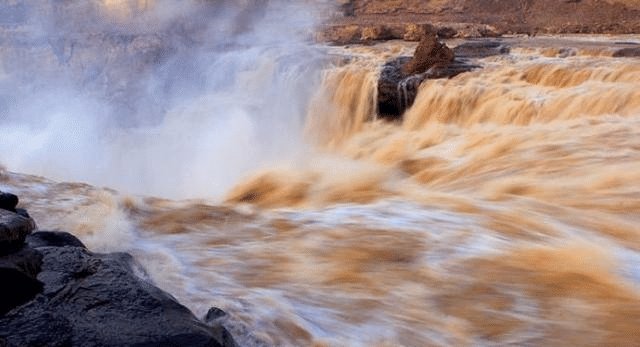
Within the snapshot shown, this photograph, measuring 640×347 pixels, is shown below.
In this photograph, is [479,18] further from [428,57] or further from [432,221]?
[432,221]

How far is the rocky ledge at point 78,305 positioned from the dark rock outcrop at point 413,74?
6.36m

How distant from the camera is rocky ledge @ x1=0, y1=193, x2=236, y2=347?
6.26 feet

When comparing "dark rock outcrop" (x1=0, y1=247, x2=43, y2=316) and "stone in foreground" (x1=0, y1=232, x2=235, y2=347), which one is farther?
"dark rock outcrop" (x1=0, y1=247, x2=43, y2=316)

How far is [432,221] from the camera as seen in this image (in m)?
4.05

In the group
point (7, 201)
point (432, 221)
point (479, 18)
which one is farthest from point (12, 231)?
point (479, 18)

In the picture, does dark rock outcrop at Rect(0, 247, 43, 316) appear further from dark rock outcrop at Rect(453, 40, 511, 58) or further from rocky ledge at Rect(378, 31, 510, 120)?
dark rock outcrop at Rect(453, 40, 511, 58)

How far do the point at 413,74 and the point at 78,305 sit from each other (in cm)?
709

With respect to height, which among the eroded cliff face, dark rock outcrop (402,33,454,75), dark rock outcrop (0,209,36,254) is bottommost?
dark rock outcrop (0,209,36,254)

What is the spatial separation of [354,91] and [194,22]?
8783 mm

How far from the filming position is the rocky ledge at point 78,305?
191 centimetres

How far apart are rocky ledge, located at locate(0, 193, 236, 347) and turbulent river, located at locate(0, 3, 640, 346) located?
52cm

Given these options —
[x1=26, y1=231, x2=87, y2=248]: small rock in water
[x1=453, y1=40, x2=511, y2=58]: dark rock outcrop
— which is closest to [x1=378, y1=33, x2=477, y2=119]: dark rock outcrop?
[x1=453, y1=40, x2=511, y2=58]: dark rock outcrop

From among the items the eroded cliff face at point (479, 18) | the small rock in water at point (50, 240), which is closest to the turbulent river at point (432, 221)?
the small rock in water at point (50, 240)

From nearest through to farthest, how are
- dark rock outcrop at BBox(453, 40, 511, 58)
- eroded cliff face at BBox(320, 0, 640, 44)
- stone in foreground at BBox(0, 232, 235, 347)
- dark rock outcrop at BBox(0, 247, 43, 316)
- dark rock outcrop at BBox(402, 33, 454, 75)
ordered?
1. stone in foreground at BBox(0, 232, 235, 347)
2. dark rock outcrop at BBox(0, 247, 43, 316)
3. dark rock outcrop at BBox(402, 33, 454, 75)
4. dark rock outcrop at BBox(453, 40, 511, 58)
5. eroded cliff face at BBox(320, 0, 640, 44)
